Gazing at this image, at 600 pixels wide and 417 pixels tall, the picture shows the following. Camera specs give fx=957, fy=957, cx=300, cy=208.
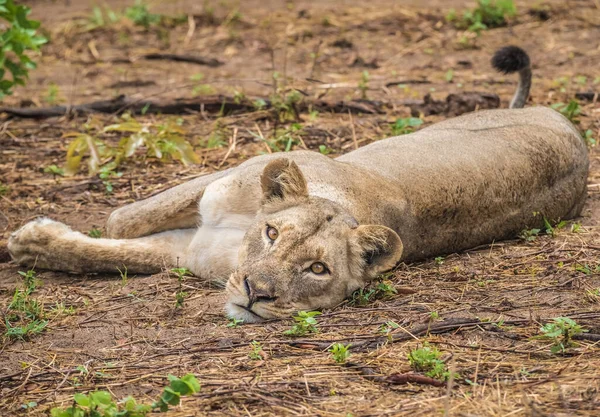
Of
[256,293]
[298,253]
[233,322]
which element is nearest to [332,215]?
[298,253]

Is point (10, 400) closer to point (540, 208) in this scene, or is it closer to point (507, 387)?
point (507, 387)

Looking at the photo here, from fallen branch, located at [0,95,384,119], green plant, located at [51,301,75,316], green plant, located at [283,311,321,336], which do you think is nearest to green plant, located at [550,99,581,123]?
fallen branch, located at [0,95,384,119]

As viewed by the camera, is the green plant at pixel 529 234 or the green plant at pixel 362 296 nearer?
the green plant at pixel 362 296

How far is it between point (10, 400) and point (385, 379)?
62.2 inches

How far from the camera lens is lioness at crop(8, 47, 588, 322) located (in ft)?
16.7

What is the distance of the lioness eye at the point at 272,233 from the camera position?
5152 millimetres

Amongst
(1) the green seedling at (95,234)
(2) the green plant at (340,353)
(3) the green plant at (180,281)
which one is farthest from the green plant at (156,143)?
(2) the green plant at (340,353)

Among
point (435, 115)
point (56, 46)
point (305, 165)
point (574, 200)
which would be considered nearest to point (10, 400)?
point (305, 165)

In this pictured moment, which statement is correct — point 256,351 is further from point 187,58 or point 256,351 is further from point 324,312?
point 187,58

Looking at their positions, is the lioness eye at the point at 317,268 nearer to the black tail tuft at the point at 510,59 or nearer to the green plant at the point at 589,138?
the black tail tuft at the point at 510,59

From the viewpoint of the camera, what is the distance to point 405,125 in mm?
8445

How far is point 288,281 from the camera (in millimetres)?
4953

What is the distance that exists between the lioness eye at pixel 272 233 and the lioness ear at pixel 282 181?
27cm

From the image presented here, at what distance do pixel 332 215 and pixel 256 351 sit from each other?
117 cm
